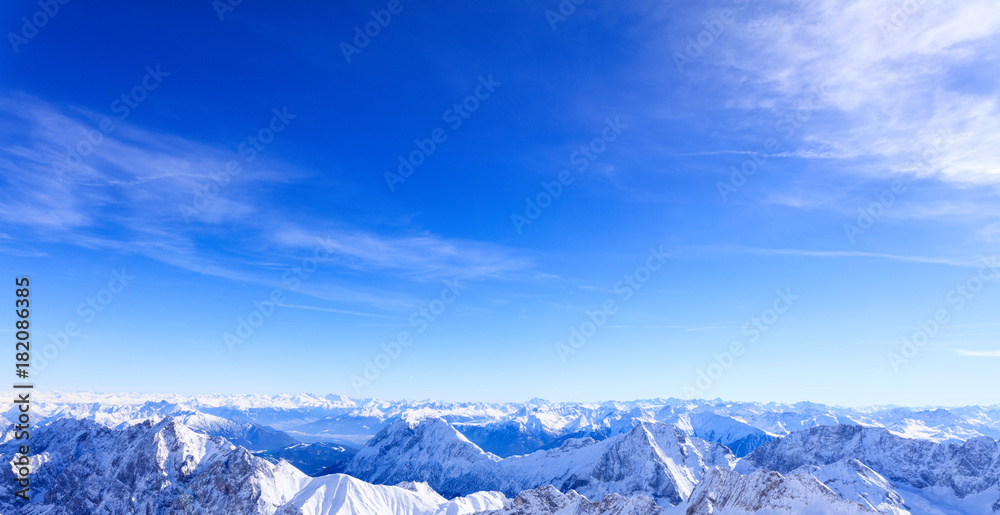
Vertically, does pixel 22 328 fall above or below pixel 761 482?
above

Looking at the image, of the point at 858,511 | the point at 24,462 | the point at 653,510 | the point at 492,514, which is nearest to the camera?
the point at 24,462

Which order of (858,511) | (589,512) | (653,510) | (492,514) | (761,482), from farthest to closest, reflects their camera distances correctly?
(492,514) → (589,512) → (653,510) → (761,482) → (858,511)

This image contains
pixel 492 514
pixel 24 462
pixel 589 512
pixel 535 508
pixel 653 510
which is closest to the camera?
pixel 24 462

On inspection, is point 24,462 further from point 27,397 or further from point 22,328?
point 22,328

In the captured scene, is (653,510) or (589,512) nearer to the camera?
(653,510)

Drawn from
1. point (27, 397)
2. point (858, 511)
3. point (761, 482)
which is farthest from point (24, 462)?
point (858, 511)

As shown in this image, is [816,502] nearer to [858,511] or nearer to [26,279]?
[858,511]

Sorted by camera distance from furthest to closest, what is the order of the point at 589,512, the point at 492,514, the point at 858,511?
the point at 492,514, the point at 589,512, the point at 858,511

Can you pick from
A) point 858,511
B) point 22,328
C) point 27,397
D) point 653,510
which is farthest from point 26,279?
point 858,511

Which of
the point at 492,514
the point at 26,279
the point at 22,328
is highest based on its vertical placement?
the point at 26,279
